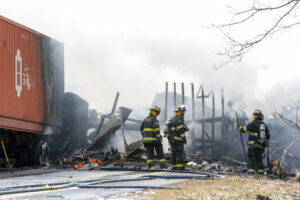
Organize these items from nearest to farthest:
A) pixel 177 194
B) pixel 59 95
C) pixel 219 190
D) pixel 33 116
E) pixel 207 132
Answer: pixel 177 194 < pixel 219 190 < pixel 33 116 < pixel 59 95 < pixel 207 132

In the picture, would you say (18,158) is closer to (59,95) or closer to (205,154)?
(59,95)

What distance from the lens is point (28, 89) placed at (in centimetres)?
1246

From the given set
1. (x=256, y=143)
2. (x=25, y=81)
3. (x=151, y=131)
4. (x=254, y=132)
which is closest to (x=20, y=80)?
(x=25, y=81)

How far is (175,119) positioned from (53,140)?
7.91m

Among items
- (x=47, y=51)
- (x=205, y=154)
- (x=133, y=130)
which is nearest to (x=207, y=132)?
(x=205, y=154)

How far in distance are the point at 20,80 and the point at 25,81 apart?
38cm

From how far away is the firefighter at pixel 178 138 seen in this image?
10164 millimetres

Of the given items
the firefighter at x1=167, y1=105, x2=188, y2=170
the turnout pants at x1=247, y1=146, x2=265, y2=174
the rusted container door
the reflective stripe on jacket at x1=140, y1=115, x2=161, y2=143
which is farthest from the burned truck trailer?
the turnout pants at x1=247, y1=146, x2=265, y2=174

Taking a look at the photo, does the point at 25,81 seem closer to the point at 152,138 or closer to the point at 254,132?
the point at 152,138

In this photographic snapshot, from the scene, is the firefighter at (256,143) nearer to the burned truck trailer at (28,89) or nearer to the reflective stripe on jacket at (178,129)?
the reflective stripe on jacket at (178,129)

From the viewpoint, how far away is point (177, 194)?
501 centimetres

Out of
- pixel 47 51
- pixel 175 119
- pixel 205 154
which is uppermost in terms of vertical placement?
pixel 47 51

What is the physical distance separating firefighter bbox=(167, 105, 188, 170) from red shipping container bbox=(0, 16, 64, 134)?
431 cm

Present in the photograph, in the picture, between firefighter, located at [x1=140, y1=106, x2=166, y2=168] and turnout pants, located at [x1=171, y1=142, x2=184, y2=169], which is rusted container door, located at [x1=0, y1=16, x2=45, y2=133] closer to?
firefighter, located at [x1=140, y1=106, x2=166, y2=168]
